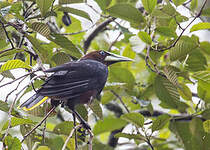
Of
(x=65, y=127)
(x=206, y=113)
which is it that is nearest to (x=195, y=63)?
(x=206, y=113)

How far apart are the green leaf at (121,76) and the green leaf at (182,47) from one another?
0.50m

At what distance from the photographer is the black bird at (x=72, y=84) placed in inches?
67.6

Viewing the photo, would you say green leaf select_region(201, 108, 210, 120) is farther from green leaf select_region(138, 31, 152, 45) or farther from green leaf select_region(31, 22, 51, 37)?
green leaf select_region(31, 22, 51, 37)

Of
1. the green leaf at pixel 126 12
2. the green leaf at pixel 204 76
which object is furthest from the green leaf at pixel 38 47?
the green leaf at pixel 204 76

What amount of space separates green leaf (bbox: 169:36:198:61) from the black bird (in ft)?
2.12

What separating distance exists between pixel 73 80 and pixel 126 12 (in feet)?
2.46

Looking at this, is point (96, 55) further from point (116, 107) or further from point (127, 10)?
point (116, 107)

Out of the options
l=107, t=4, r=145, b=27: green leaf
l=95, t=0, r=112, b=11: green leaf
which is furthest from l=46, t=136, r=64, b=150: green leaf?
l=95, t=0, r=112, b=11: green leaf

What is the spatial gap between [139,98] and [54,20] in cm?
98

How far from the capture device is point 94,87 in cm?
180

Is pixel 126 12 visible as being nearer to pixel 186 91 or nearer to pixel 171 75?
pixel 171 75

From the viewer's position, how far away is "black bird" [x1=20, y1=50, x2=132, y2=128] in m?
1.72

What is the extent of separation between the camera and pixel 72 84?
1.76m

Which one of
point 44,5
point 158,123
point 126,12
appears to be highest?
point 44,5
